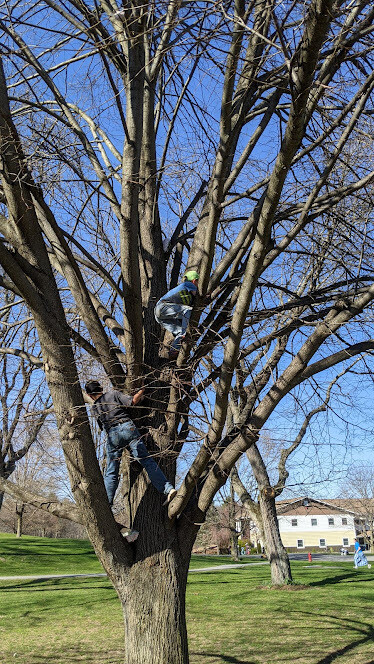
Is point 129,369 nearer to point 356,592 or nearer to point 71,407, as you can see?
point 71,407

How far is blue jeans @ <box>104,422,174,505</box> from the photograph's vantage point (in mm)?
4621

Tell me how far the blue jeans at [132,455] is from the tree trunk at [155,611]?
22.1 inches

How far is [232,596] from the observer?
13266 millimetres

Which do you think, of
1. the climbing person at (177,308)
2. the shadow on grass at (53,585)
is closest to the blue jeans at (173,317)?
the climbing person at (177,308)

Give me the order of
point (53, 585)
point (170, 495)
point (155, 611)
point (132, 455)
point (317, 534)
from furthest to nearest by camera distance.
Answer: point (317, 534), point (53, 585), point (132, 455), point (170, 495), point (155, 611)

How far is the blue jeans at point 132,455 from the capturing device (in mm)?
4621

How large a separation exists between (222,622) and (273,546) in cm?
437

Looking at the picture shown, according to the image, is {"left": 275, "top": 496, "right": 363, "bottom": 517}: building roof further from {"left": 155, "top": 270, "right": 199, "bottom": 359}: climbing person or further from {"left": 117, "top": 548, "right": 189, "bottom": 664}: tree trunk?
{"left": 155, "top": 270, "right": 199, "bottom": 359}: climbing person

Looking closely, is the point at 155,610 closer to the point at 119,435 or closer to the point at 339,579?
the point at 119,435

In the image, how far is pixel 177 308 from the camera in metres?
4.93

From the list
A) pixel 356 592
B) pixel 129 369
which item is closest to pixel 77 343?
pixel 129 369

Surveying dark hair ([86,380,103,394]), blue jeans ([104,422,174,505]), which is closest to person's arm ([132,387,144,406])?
blue jeans ([104,422,174,505])

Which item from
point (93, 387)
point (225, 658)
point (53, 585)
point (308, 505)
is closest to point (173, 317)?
point (93, 387)

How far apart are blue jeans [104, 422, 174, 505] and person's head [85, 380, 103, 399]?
0.34 m
